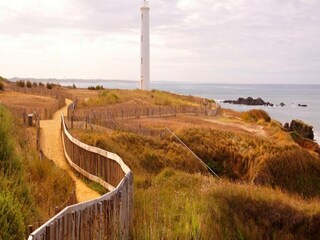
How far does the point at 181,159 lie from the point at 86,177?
7.72 metres

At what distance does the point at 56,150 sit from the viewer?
17.8 meters

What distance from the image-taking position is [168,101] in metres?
43.4

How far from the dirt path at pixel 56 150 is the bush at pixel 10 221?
490 centimetres

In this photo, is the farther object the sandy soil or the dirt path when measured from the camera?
the sandy soil

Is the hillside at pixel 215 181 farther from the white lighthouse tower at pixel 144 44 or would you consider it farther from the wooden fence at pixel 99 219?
the white lighthouse tower at pixel 144 44

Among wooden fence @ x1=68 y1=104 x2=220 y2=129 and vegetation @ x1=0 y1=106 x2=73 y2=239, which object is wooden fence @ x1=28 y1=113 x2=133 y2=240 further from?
wooden fence @ x1=68 y1=104 x2=220 y2=129

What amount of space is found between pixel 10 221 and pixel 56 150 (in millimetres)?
11775

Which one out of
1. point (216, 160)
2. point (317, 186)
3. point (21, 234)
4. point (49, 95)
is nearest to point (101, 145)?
point (216, 160)

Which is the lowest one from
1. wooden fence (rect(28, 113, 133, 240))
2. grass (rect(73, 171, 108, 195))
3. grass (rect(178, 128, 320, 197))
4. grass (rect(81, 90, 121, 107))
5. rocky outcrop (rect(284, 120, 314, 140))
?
rocky outcrop (rect(284, 120, 314, 140))

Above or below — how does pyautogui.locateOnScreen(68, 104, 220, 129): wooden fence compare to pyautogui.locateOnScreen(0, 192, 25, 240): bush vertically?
below

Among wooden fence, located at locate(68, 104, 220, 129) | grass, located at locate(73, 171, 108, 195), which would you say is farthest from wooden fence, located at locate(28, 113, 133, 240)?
wooden fence, located at locate(68, 104, 220, 129)

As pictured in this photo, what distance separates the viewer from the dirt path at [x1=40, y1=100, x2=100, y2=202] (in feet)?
39.7

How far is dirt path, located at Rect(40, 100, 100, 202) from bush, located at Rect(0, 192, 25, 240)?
490cm

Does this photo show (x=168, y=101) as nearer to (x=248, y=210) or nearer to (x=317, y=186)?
(x=317, y=186)
